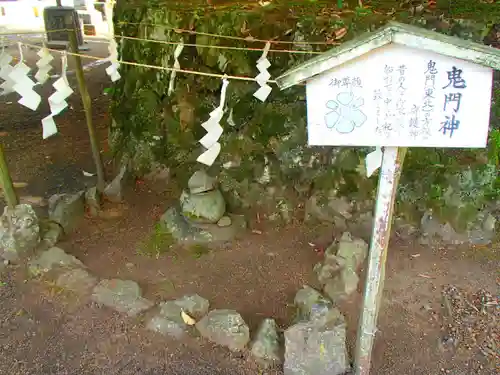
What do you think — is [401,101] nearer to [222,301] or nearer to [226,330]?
[226,330]

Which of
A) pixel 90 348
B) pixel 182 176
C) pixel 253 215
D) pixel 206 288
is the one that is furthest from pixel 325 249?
pixel 90 348

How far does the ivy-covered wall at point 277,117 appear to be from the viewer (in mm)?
4316

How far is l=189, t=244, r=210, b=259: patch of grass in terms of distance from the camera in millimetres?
4535

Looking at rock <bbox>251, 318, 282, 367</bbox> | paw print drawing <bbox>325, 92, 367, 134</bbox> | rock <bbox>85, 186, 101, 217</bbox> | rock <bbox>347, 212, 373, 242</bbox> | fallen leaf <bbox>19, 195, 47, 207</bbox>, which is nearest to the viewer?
paw print drawing <bbox>325, 92, 367, 134</bbox>

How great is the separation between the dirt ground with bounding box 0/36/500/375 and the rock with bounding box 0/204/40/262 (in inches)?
6.9

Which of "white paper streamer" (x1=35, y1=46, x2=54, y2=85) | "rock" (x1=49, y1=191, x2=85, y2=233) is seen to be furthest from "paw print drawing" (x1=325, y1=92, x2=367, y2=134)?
"rock" (x1=49, y1=191, x2=85, y2=233)

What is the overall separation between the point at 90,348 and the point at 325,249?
90.3 inches

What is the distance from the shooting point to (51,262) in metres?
4.14

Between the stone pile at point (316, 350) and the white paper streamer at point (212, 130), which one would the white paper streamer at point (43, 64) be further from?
the stone pile at point (316, 350)

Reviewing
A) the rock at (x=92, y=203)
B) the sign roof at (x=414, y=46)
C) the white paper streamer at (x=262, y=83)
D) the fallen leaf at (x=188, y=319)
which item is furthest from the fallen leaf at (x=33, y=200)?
the sign roof at (x=414, y=46)

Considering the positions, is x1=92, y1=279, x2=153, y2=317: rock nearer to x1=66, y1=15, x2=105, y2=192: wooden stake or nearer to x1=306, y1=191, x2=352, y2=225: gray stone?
x1=66, y1=15, x2=105, y2=192: wooden stake

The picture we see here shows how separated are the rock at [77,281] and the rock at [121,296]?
0.11m

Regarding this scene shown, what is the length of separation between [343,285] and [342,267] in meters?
0.17

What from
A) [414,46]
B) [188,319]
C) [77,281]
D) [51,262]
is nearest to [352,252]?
[188,319]
